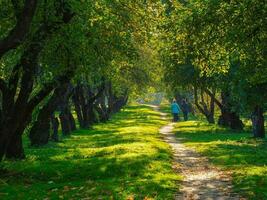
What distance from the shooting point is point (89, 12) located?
21.7m

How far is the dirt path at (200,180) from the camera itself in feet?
57.6

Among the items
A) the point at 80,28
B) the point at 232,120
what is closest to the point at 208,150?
the point at 80,28

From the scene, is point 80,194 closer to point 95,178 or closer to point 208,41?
point 95,178

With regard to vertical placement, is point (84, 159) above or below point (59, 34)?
below

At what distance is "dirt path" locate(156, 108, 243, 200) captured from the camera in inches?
691

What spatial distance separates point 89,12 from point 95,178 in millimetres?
7011

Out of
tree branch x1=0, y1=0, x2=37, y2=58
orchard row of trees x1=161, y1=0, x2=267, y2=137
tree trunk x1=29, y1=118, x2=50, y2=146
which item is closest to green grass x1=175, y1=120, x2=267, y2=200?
orchard row of trees x1=161, y1=0, x2=267, y2=137

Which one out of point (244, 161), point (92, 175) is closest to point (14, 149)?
point (92, 175)

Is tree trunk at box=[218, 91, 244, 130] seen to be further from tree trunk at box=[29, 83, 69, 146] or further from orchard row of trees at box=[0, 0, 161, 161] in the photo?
orchard row of trees at box=[0, 0, 161, 161]

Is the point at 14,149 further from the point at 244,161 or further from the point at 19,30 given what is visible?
the point at 244,161

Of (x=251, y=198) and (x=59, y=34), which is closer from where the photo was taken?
(x=251, y=198)

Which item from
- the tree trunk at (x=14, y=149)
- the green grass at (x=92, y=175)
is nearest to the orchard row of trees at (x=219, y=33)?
the green grass at (x=92, y=175)

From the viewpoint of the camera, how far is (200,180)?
2091 centimetres

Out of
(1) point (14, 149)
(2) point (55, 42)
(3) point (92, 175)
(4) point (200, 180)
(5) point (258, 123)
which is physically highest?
(2) point (55, 42)
